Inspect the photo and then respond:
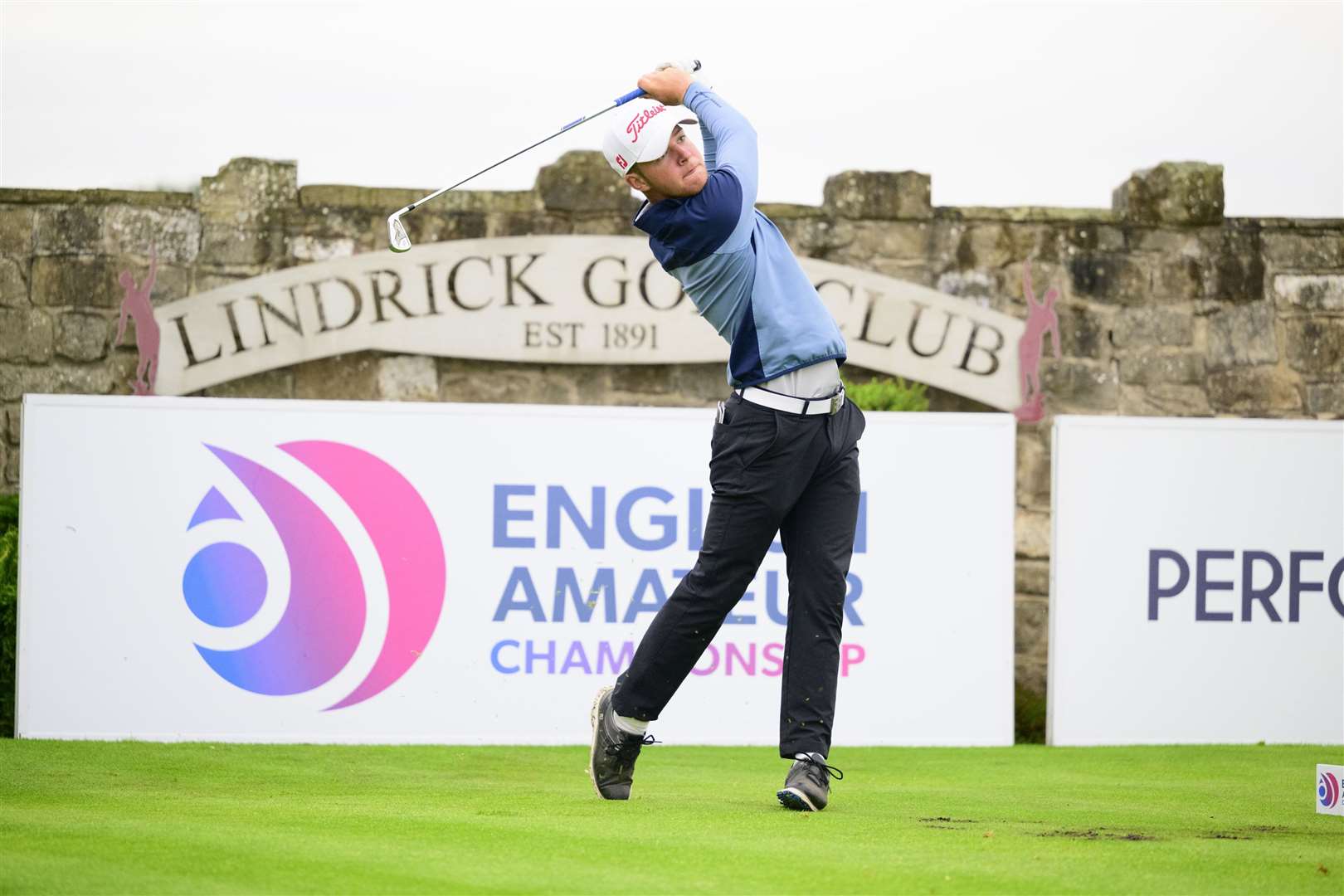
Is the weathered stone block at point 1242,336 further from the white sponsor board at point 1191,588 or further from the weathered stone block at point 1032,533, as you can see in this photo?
the white sponsor board at point 1191,588

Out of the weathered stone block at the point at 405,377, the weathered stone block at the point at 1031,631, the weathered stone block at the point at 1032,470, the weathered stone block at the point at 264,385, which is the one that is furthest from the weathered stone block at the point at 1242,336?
the weathered stone block at the point at 264,385

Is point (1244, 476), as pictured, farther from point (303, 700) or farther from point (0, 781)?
point (0, 781)

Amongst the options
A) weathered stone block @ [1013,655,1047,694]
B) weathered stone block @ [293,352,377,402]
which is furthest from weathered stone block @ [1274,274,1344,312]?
weathered stone block @ [293,352,377,402]

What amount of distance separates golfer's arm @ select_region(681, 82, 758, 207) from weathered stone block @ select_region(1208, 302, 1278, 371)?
628 cm

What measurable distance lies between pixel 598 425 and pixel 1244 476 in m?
2.45

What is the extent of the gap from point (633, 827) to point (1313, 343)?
739cm

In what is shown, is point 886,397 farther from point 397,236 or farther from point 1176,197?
point 397,236

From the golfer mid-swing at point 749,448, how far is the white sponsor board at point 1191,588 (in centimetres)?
240

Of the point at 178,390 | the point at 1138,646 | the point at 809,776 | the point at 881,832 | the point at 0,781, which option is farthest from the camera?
the point at 178,390

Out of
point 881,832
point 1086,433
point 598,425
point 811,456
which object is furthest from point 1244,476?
point 881,832

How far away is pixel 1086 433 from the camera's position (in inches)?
249

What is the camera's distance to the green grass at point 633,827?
287cm

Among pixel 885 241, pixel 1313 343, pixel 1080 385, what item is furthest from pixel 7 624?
pixel 1313 343

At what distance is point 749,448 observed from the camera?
3957 mm
